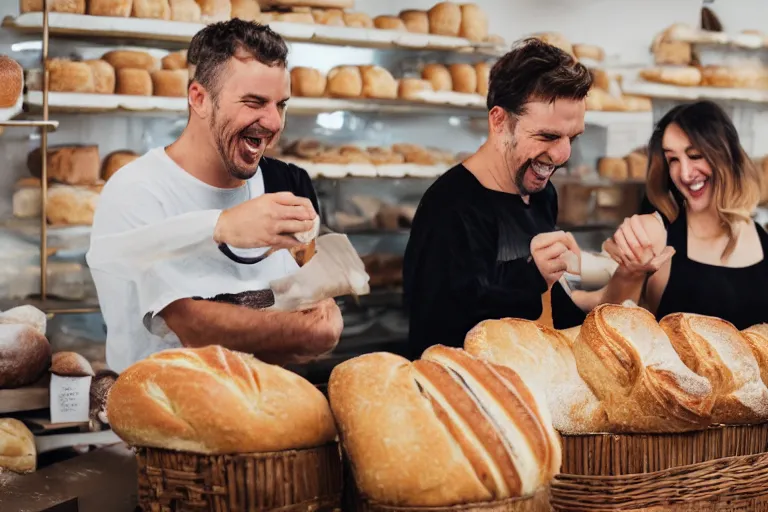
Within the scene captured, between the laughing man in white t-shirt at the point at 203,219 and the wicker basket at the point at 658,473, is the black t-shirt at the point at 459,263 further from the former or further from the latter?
the wicker basket at the point at 658,473

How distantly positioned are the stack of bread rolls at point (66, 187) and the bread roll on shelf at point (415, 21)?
3.09ft

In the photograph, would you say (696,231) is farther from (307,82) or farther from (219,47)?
(219,47)

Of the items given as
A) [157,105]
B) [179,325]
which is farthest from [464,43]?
[179,325]

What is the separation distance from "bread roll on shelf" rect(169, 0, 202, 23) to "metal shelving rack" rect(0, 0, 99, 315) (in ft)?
0.97

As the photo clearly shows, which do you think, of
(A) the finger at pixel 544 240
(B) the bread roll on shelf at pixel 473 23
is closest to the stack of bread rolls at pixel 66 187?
(B) the bread roll on shelf at pixel 473 23

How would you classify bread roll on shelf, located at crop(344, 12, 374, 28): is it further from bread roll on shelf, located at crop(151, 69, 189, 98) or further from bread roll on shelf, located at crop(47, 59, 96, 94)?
bread roll on shelf, located at crop(47, 59, 96, 94)

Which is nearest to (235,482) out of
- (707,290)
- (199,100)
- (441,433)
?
(441,433)

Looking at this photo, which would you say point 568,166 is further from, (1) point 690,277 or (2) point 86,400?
(2) point 86,400

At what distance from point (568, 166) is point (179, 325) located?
1.29 meters

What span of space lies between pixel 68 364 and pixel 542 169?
4.63ft

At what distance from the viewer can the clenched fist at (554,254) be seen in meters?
2.52

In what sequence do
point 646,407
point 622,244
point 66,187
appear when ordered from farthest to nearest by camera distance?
1. point 622,244
2. point 66,187
3. point 646,407

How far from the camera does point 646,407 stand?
181 centimetres

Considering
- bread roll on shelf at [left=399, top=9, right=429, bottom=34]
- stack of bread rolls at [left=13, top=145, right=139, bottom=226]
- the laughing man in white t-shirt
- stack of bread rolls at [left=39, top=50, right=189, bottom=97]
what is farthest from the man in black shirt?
stack of bread rolls at [left=13, top=145, right=139, bottom=226]
